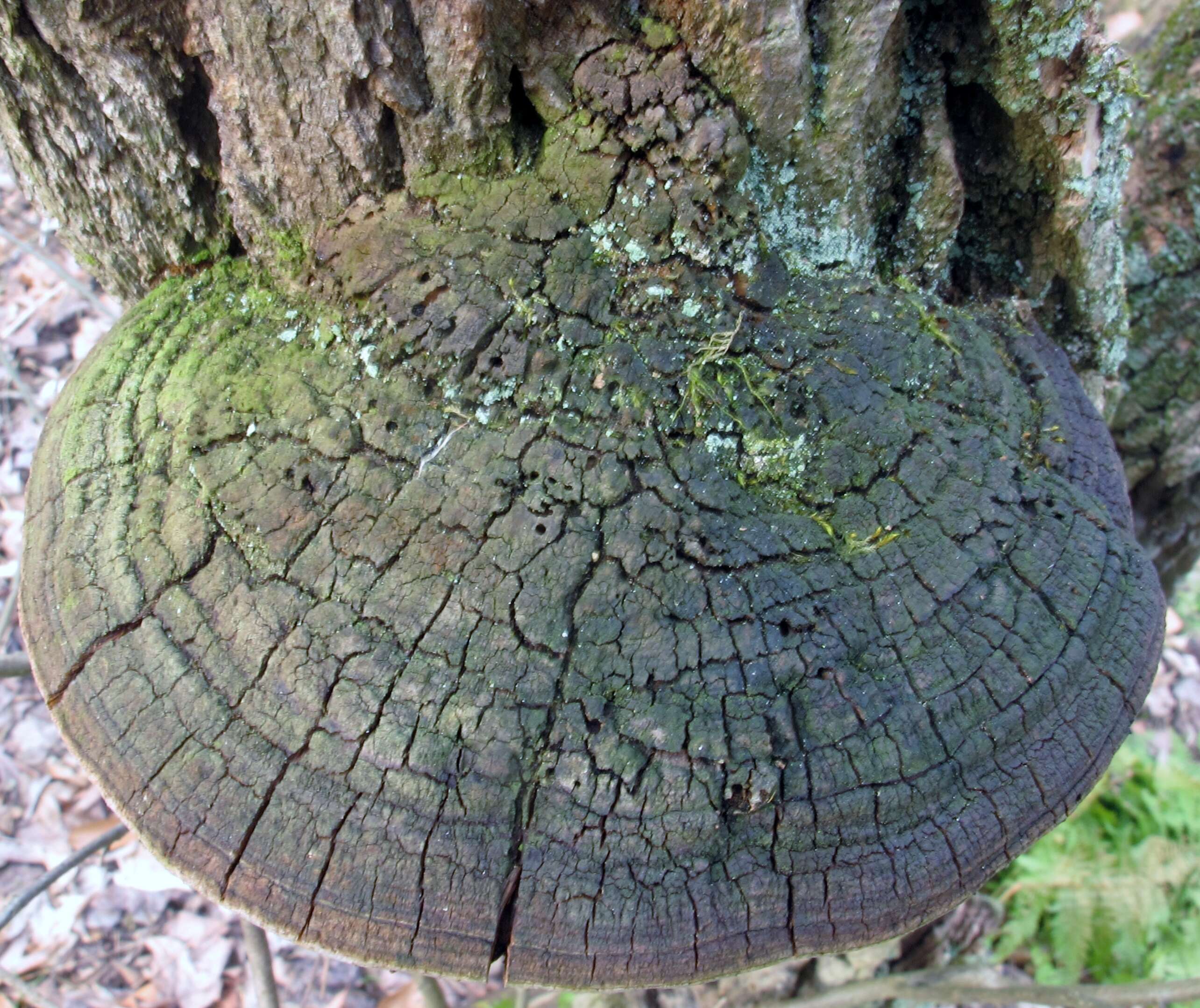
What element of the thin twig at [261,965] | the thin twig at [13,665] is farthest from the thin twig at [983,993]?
the thin twig at [13,665]

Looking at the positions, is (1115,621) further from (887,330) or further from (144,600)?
(144,600)

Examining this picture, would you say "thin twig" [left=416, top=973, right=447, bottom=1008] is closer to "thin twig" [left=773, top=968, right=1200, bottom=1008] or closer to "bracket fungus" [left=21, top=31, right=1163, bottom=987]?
"thin twig" [left=773, top=968, right=1200, bottom=1008]

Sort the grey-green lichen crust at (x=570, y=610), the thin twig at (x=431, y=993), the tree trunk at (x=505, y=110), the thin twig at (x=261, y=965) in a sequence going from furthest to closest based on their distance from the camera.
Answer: the thin twig at (x=431, y=993) → the thin twig at (x=261, y=965) → the tree trunk at (x=505, y=110) → the grey-green lichen crust at (x=570, y=610)

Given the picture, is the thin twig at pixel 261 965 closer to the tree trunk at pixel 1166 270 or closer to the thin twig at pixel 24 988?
the thin twig at pixel 24 988

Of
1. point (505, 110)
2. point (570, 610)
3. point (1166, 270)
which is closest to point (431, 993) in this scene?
point (570, 610)

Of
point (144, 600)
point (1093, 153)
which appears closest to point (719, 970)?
point (144, 600)

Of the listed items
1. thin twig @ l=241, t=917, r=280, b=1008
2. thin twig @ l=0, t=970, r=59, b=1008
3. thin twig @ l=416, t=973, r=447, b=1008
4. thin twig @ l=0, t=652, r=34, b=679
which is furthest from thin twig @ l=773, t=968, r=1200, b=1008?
thin twig @ l=0, t=652, r=34, b=679
